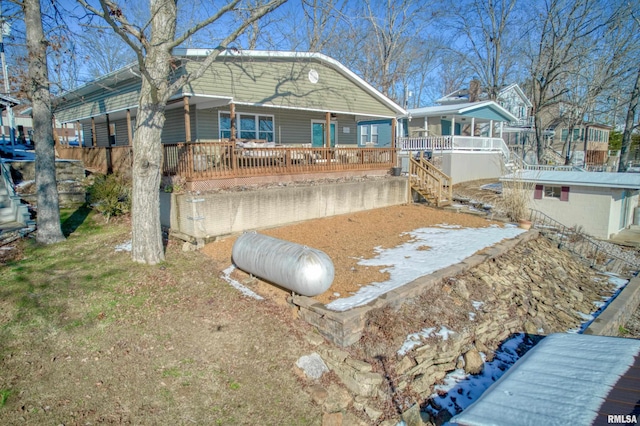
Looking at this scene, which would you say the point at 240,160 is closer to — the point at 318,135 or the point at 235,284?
the point at 235,284

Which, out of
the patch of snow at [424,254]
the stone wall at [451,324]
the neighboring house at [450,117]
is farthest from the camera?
the neighboring house at [450,117]

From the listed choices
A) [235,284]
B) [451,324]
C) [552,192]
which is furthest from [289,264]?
[552,192]

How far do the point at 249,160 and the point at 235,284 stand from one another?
15.9 feet

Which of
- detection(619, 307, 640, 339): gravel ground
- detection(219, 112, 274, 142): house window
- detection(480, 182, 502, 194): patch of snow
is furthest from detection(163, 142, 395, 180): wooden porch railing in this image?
detection(619, 307, 640, 339): gravel ground

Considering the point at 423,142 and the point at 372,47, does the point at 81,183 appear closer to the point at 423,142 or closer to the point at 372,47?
the point at 423,142

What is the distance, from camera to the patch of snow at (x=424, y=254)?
20.4 ft

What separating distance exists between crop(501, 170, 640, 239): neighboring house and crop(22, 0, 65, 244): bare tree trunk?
1469 cm

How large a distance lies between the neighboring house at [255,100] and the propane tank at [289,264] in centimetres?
526

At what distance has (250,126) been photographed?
14.6 metres

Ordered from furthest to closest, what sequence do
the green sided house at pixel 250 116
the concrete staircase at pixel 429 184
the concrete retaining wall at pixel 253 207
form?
the concrete staircase at pixel 429 184, the green sided house at pixel 250 116, the concrete retaining wall at pixel 253 207

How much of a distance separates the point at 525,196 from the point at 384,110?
7007mm

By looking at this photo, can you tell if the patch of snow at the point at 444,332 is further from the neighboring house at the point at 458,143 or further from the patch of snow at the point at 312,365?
the neighboring house at the point at 458,143

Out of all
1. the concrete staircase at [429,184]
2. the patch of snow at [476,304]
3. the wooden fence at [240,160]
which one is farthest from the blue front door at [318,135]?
the patch of snow at [476,304]

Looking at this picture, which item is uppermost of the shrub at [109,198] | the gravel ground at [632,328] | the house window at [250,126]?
the house window at [250,126]
